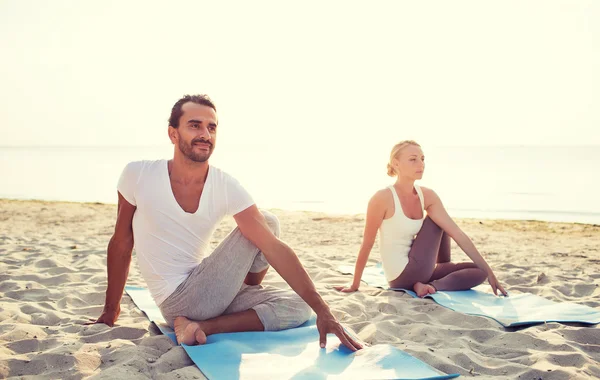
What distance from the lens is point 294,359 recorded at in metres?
3.02

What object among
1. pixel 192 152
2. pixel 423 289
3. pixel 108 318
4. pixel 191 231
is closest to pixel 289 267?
pixel 191 231

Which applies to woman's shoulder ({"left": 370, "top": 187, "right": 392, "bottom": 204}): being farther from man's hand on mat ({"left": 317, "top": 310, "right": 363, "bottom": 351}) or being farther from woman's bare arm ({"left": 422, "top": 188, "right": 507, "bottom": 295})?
man's hand on mat ({"left": 317, "top": 310, "right": 363, "bottom": 351})

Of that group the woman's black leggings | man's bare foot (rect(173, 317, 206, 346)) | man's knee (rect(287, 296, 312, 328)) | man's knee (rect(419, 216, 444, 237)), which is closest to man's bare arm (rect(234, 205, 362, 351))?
man's knee (rect(287, 296, 312, 328))

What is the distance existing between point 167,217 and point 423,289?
243 centimetres

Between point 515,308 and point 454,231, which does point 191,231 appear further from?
point 515,308

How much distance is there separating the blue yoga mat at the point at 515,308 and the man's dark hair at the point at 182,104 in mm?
2503

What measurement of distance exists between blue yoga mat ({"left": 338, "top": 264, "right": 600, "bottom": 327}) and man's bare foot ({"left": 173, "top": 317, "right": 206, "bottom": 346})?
2064 millimetres

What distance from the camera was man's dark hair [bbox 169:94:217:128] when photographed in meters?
3.37

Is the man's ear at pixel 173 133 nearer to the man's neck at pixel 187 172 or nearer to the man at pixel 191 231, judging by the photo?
the man at pixel 191 231

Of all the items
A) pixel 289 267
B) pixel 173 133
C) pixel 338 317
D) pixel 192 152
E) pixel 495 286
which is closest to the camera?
pixel 289 267

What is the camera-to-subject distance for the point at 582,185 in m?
18.9

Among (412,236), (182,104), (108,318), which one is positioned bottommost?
(108,318)

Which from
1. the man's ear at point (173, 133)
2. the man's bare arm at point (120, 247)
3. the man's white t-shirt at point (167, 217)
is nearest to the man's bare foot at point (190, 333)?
the man's white t-shirt at point (167, 217)

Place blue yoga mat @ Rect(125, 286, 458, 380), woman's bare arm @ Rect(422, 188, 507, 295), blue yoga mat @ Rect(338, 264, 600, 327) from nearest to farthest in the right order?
1. blue yoga mat @ Rect(125, 286, 458, 380)
2. blue yoga mat @ Rect(338, 264, 600, 327)
3. woman's bare arm @ Rect(422, 188, 507, 295)
